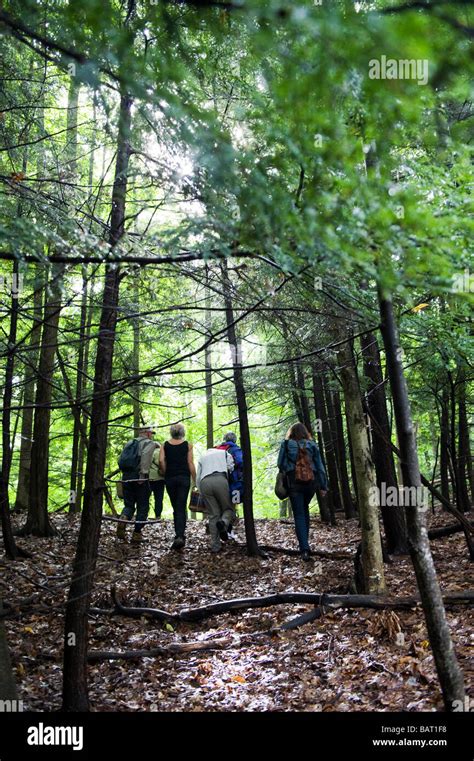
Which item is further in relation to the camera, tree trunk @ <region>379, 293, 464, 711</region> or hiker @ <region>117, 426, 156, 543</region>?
hiker @ <region>117, 426, 156, 543</region>

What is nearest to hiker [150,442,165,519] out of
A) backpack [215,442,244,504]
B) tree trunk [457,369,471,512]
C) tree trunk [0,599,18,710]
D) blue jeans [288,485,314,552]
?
backpack [215,442,244,504]

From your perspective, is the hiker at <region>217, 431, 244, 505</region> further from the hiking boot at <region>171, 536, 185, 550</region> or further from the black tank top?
the hiking boot at <region>171, 536, 185, 550</region>

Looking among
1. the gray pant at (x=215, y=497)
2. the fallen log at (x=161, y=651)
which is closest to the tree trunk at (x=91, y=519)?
the fallen log at (x=161, y=651)

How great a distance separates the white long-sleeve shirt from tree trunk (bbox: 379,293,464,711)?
6370 mm

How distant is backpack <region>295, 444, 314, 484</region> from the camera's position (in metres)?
8.81

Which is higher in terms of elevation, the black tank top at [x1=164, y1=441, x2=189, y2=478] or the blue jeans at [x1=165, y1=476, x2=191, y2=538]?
the black tank top at [x1=164, y1=441, x2=189, y2=478]

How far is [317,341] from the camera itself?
274 inches

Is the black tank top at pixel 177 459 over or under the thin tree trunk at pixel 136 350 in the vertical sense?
under

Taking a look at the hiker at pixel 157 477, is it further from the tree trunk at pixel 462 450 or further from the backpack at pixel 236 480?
the tree trunk at pixel 462 450

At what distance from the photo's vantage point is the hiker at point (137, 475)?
33.7ft

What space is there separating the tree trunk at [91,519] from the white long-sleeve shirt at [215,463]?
563cm

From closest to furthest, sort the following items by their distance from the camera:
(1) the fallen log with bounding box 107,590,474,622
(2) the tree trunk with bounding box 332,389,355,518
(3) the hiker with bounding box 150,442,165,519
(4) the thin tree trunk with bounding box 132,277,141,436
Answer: (4) the thin tree trunk with bounding box 132,277,141,436, (1) the fallen log with bounding box 107,590,474,622, (3) the hiker with bounding box 150,442,165,519, (2) the tree trunk with bounding box 332,389,355,518

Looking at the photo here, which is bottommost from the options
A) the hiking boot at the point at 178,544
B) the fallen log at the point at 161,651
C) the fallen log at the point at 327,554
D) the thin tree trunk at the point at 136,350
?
the fallen log at the point at 161,651
